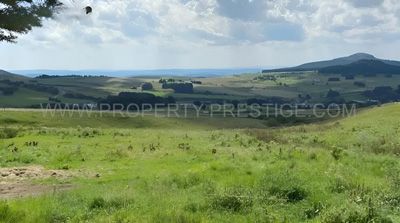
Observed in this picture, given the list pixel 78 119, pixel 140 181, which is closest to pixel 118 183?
pixel 140 181

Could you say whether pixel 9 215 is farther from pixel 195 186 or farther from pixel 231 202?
pixel 195 186

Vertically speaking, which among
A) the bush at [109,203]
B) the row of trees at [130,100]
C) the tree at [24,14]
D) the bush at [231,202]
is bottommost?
the row of trees at [130,100]

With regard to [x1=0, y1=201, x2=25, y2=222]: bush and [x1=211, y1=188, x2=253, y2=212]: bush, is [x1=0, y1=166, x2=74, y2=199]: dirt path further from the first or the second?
[x1=211, y1=188, x2=253, y2=212]: bush

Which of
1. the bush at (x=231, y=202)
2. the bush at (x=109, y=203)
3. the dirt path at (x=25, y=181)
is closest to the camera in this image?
the bush at (x=231, y=202)

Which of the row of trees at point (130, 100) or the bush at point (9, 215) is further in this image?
the row of trees at point (130, 100)

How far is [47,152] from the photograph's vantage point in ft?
95.9

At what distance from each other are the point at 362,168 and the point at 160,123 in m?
77.1

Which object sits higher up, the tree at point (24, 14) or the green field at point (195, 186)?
the tree at point (24, 14)

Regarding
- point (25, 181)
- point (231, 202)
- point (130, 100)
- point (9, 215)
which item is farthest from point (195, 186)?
point (130, 100)

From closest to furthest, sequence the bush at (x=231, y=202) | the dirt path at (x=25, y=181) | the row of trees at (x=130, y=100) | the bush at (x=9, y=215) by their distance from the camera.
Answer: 1. the bush at (x=9, y=215)
2. the bush at (x=231, y=202)
3. the dirt path at (x=25, y=181)
4. the row of trees at (x=130, y=100)

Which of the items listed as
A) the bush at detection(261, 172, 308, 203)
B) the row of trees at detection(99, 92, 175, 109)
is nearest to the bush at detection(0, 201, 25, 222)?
the bush at detection(261, 172, 308, 203)

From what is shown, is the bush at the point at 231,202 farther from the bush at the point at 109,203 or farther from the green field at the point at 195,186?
the bush at the point at 109,203

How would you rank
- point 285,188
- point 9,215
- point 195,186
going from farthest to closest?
point 195,186 → point 285,188 → point 9,215

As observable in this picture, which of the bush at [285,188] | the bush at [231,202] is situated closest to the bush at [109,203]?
the bush at [231,202]
